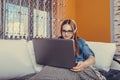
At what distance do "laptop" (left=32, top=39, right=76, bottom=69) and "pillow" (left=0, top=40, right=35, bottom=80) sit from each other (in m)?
0.24

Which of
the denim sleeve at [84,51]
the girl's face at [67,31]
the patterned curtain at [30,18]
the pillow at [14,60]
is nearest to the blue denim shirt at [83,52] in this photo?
the denim sleeve at [84,51]

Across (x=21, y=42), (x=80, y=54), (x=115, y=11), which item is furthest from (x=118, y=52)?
(x=21, y=42)

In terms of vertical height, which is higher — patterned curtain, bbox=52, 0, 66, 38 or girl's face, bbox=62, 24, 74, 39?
patterned curtain, bbox=52, 0, 66, 38

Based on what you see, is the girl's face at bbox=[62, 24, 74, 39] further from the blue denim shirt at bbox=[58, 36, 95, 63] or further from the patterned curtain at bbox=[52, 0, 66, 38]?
the patterned curtain at bbox=[52, 0, 66, 38]

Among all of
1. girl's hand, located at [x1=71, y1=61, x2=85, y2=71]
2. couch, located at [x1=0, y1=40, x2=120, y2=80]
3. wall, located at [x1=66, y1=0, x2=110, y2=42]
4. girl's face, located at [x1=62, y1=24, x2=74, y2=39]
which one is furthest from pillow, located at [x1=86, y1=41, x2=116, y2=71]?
wall, located at [x1=66, y1=0, x2=110, y2=42]

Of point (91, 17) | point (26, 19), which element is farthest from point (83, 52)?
point (91, 17)

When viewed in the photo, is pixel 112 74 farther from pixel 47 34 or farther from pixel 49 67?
pixel 47 34

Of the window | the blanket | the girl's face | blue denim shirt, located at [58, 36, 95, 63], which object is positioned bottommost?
the blanket

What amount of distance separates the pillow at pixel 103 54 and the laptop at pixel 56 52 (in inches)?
32.8

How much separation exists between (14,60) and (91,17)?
2029 mm

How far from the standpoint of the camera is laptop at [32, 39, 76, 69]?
5.41 ft

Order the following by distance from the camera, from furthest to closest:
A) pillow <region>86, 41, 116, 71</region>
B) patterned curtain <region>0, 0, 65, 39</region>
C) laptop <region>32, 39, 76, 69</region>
Result: patterned curtain <region>0, 0, 65, 39</region>, pillow <region>86, 41, 116, 71</region>, laptop <region>32, 39, 76, 69</region>

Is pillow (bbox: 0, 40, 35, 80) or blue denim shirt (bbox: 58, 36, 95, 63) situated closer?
pillow (bbox: 0, 40, 35, 80)

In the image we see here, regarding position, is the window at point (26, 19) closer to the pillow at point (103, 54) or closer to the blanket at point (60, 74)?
the pillow at point (103, 54)
